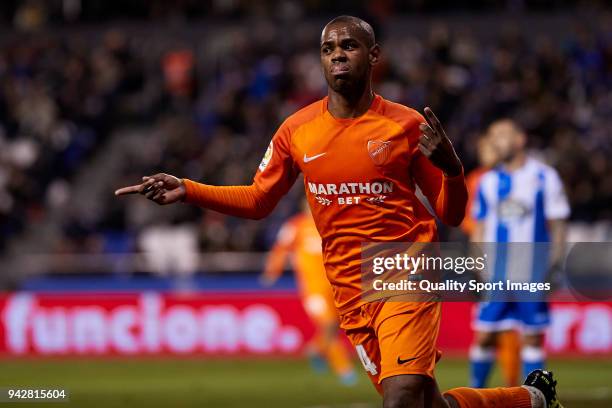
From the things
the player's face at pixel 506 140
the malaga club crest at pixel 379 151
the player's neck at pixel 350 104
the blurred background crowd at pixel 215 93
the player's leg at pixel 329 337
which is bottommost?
the player's leg at pixel 329 337

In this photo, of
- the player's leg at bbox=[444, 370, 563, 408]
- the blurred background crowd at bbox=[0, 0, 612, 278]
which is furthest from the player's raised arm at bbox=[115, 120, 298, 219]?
the blurred background crowd at bbox=[0, 0, 612, 278]

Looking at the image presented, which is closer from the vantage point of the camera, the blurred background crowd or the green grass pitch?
the green grass pitch

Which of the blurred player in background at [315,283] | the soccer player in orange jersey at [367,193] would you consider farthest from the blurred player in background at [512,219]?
the blurred player in background at [315,283]

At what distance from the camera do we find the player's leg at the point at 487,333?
9.90 meters

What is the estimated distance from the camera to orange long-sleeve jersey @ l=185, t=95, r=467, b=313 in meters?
6.34

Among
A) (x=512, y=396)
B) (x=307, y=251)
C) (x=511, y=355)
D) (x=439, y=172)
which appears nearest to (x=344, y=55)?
(x=439, y=172)

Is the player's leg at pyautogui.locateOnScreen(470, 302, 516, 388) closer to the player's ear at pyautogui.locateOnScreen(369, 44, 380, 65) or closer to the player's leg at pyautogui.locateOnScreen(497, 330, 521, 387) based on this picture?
the player's leg at pyautogui.locateOnScreen(497, 330, 521, 387)

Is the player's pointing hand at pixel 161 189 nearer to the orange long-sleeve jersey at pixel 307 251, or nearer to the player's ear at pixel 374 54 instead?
the player's ear at pixel 374 54

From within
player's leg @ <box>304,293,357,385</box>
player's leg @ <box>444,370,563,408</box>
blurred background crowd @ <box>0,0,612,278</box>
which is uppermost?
blurred background crowd @ <box>0,0,612,278</box>

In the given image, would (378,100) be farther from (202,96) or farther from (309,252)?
(202,96)

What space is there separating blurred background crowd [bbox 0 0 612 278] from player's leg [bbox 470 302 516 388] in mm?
7943

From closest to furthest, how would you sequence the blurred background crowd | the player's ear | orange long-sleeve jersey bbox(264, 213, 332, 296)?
the player's ear < orange long-sleeve jersey bbox(264, 213, 332, 296) < the blurred background crowd

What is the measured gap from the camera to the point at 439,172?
6.39 m

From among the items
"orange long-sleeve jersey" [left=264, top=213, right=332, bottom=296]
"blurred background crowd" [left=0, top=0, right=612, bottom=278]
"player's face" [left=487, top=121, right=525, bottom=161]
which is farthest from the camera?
"blurred background crowd" [left=0, top=0, right=612, bottom=278]
